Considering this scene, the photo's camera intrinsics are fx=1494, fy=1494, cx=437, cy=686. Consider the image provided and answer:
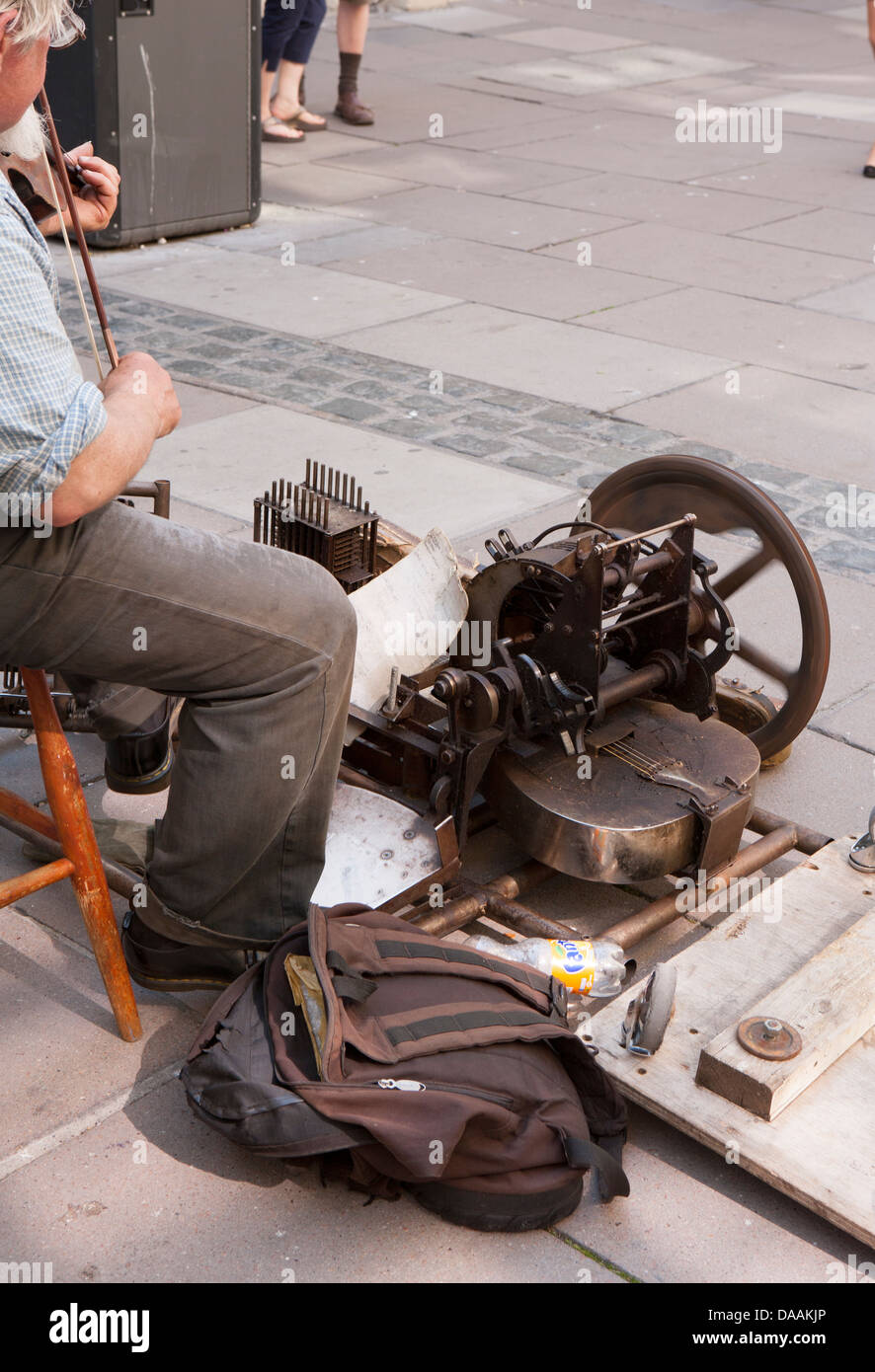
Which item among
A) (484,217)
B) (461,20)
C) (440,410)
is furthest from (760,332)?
(461,20)

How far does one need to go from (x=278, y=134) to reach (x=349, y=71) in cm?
75

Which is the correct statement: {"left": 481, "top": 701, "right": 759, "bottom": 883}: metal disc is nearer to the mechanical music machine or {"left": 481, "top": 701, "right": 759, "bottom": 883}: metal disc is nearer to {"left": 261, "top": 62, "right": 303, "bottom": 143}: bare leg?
the mechanical music machine

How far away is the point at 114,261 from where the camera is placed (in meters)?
7.36

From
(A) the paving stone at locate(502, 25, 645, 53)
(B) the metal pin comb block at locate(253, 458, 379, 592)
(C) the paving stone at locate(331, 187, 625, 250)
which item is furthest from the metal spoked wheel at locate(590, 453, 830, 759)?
(A) the paving stone at locate(502, 25, 645, 53)

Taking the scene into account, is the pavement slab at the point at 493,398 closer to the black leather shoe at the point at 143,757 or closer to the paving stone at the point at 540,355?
the paving stone at the point at 540,355

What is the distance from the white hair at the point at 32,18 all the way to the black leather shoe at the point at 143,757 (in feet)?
4.28

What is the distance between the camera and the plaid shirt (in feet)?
6.60

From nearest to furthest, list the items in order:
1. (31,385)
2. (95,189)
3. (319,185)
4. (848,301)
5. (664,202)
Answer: (31,385) → (95,189) → (848,301) → (664,202) → (319,185)

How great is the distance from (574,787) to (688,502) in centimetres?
79

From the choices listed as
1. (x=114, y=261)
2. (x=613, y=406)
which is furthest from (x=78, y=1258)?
(x=114, y=261)

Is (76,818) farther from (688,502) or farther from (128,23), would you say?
(128,23)

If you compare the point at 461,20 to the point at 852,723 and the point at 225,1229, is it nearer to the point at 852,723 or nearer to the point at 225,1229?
the point at 852,723

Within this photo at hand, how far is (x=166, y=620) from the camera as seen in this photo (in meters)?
2.28

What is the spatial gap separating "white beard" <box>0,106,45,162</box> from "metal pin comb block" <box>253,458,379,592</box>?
3.00 ft
